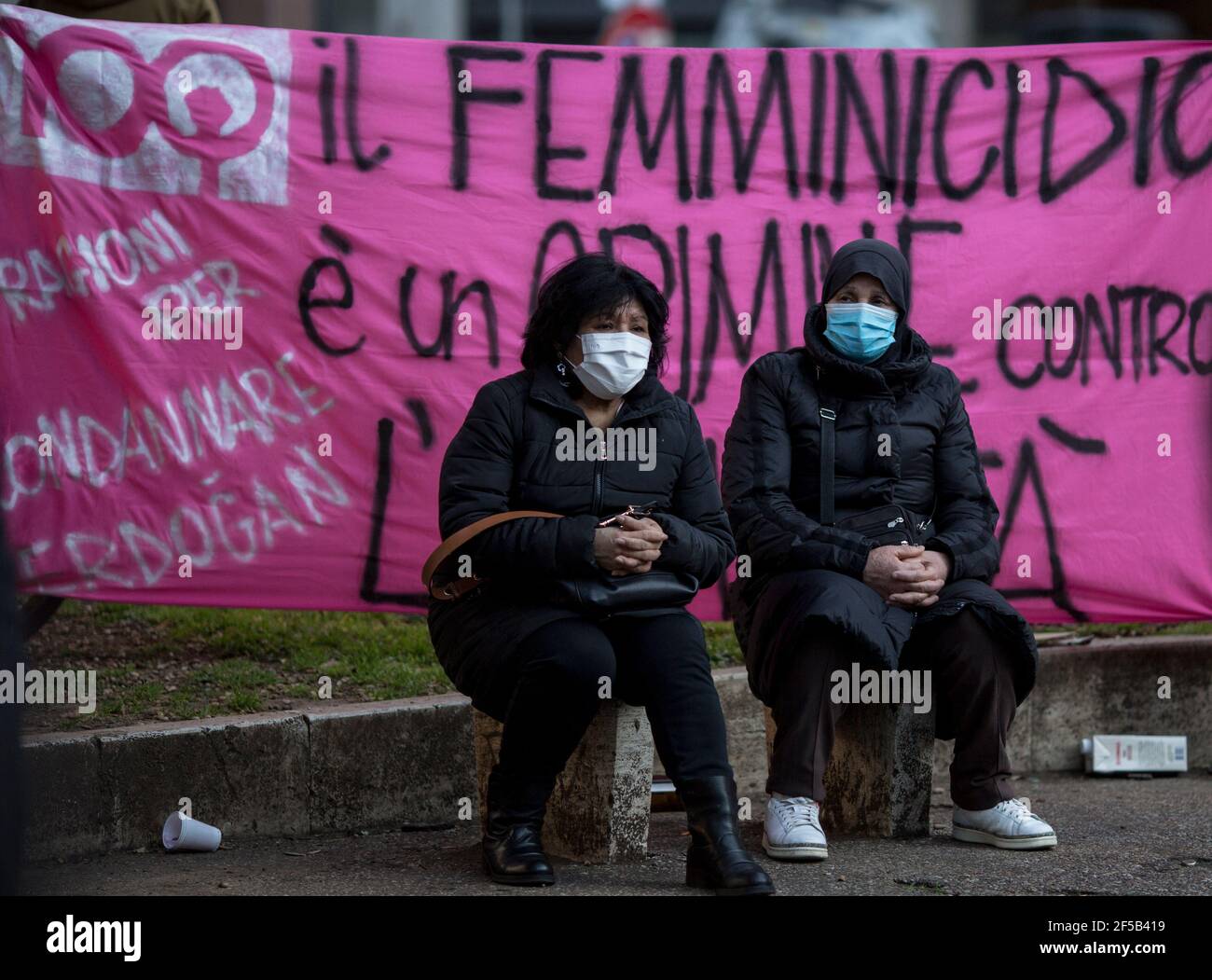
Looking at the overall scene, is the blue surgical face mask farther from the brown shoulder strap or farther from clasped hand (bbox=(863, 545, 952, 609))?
the brown shoulder strap

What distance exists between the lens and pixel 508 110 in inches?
220

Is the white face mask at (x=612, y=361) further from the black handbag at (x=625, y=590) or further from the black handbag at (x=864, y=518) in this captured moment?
the black handbag at (x=864, y=518)

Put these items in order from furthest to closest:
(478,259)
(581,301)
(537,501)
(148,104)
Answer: (478,259) → (148,104) → (581,301) → (537,501)

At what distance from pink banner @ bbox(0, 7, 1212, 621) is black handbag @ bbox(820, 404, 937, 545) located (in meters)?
1.02

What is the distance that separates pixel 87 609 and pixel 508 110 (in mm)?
2283

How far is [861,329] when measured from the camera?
4734mm

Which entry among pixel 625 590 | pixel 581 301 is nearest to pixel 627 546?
pixel 625 590

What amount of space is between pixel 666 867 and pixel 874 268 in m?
1.74

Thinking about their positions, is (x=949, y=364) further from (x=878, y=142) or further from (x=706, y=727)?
(x=706, y=727)

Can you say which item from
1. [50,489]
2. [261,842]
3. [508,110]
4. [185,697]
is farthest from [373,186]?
[261,842]

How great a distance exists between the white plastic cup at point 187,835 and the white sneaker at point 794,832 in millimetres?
1434

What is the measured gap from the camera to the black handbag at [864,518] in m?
4.64

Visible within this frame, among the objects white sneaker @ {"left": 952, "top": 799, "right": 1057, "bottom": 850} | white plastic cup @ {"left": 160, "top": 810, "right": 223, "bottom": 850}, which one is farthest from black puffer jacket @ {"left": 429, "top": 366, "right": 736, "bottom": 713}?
white sneaker @ {"left": 952, "top": 799, "right": 1057, "bottom": 850}

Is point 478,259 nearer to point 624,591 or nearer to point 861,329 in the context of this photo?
point 861,329
